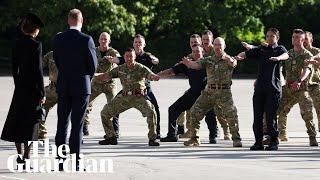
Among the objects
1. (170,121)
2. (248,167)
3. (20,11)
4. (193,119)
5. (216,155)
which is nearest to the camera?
(248,167)

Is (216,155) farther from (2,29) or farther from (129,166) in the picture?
(2,29)

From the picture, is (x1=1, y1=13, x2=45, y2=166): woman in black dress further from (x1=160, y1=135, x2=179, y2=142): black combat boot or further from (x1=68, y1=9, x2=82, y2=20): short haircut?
(x1=160, y1=135, x2=179, y2=142): black combat boot

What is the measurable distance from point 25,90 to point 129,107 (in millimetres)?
3753

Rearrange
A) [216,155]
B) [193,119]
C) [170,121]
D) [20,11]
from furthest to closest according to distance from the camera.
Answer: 1. [20,11]
2. [170,121]
3. [193,119]
4. [216,155]

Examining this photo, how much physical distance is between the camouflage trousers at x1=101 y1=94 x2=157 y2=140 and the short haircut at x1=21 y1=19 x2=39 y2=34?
144 inches

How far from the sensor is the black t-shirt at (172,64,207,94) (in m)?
16.5

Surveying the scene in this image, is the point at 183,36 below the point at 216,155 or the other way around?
the other way around

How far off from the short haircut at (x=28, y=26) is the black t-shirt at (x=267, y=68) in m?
4.02

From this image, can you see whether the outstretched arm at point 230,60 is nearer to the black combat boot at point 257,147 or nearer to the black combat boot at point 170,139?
the black combat boot at point 257,147

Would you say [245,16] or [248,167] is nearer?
[248,167]

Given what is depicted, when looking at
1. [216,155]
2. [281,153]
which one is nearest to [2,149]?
[216,155]

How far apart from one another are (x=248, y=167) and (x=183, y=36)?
4148 centimetres

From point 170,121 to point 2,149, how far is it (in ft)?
10.4

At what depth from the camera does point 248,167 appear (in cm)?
1255
